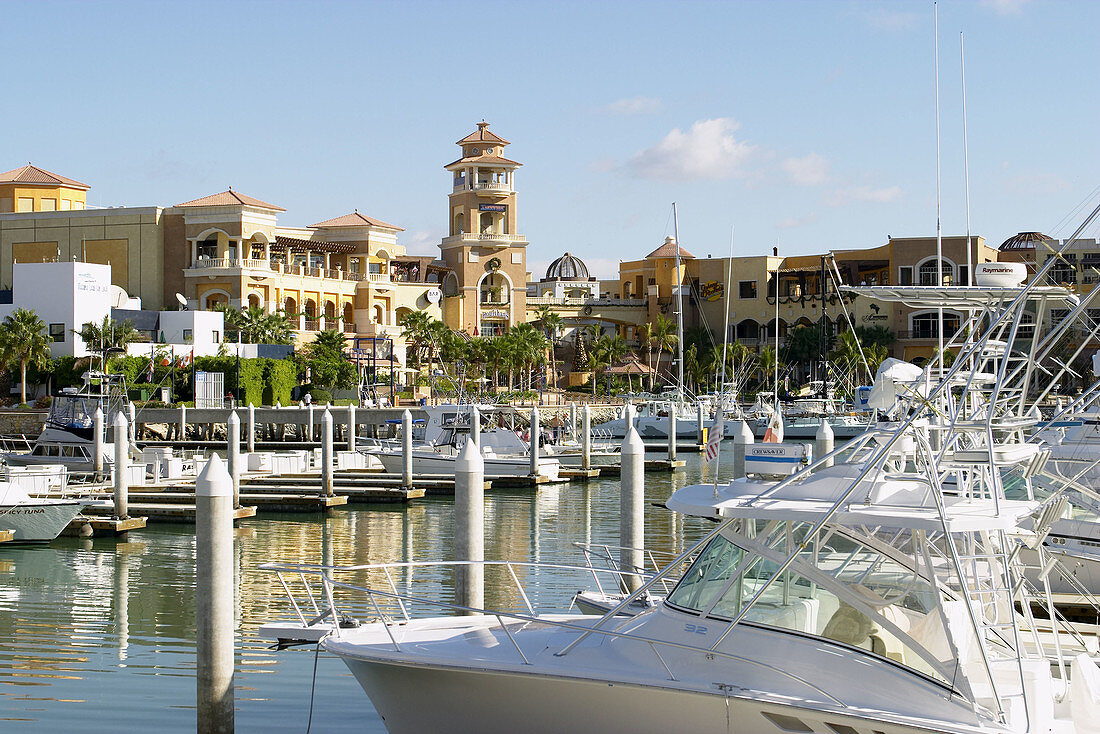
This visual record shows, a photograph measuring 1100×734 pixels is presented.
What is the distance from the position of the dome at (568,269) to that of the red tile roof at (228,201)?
1647 inches

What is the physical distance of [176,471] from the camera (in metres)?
36.0

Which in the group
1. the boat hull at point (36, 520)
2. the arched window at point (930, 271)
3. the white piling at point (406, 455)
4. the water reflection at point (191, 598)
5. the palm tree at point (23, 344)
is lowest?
the water reflection at point (191, 598)

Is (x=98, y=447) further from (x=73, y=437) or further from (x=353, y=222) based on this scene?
(x=353, y=222)

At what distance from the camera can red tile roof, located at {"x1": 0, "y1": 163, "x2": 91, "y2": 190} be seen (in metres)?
86.9

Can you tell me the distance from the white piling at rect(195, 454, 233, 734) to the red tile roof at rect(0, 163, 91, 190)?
277ft

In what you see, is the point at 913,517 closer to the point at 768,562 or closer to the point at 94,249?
the point at 768,562

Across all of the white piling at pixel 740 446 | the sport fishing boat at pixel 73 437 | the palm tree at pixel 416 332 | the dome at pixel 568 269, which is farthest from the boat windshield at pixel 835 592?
the dome at pixel 568 269

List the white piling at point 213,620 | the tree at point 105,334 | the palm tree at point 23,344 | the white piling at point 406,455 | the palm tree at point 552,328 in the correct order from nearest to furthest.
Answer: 1. the white piling at point 213,620
2. the white piling at point 406,455
3. the palm tree at point 23,344
4. the tree at point 105,334
5. the palm tree at point 552,328

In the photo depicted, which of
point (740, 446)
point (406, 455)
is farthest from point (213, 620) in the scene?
point (406, 455)

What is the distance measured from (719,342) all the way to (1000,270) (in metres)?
86.4

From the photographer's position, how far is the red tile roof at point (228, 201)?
8012 centimetres

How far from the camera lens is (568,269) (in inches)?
4712

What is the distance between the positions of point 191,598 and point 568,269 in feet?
329

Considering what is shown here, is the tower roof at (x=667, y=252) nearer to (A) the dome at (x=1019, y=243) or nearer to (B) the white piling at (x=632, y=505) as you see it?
(A) the dome at (x=1019, y=243)
